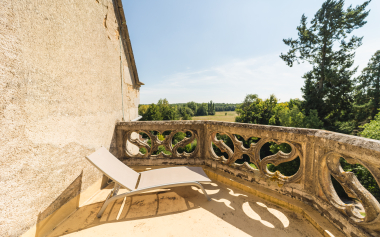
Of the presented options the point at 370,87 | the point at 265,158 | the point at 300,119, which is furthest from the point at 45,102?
the point at 370,87

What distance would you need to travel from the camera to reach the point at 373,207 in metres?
1.46

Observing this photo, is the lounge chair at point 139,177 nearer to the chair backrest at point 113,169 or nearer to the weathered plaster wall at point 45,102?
the chair backrest at point 113,169

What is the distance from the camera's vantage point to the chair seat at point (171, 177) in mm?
2285

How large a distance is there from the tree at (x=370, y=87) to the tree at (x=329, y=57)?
7.02 ft

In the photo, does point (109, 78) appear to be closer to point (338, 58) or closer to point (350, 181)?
point (350, 181)

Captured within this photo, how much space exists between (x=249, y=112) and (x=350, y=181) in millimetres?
27696

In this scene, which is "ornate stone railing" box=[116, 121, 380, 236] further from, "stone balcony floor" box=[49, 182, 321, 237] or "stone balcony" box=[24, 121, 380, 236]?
"stone balcony floor" box=[49, 182, 321, 237]

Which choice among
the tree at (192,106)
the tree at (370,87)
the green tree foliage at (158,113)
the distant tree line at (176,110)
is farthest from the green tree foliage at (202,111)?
the tree at (370,87)

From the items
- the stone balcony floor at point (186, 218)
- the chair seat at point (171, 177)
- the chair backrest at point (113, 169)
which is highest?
the chair backrest at point (113, 169)

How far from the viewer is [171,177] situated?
2424mm

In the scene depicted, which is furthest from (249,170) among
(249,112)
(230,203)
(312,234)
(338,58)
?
(249,112)

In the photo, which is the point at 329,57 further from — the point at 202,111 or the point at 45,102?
the point at 202,111

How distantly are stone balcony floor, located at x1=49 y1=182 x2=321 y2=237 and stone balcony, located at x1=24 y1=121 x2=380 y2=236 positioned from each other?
11 mm

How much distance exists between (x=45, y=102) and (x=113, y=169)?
1131 millimetres
